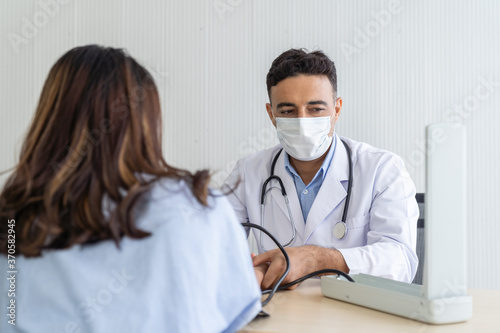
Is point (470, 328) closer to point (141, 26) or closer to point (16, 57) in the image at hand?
point (141, 26)

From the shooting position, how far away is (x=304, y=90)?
1714mm

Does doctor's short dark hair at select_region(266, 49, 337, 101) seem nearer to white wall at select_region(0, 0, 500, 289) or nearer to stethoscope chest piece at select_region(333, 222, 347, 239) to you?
stethoscope chest piece at select_region(333, 222, 347, 239)

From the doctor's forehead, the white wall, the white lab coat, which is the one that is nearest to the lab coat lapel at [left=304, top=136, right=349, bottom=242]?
the white lab coat

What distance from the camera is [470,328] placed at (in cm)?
93

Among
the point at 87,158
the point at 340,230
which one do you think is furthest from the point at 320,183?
the point at 87,158

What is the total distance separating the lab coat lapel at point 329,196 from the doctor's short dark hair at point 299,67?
1.00 feet

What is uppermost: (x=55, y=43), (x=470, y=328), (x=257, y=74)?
(x=55, y=43)

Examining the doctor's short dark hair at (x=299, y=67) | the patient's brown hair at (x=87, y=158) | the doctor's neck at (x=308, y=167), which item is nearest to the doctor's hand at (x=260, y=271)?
the patient's brown hair at (x=87, y=158)

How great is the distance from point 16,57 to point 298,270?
83.7 inches

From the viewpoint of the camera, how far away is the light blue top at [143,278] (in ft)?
2.39

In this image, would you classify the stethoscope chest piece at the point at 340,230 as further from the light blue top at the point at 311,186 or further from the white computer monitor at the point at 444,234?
the white computer monitor at the point at 444,234

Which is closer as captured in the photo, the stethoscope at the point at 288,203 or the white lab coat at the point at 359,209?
the white lab coat at the point at 359,209

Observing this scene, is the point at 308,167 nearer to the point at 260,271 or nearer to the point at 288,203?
the point at 288,203

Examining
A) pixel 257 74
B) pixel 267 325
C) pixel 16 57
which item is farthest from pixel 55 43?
pixel 267 325
